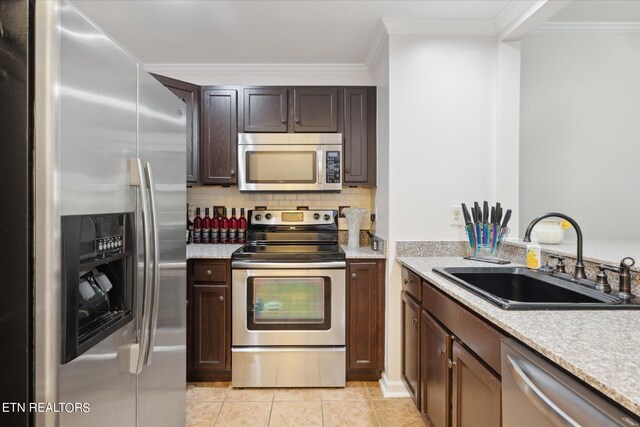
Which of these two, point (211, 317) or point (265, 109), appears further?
point (265, 109)

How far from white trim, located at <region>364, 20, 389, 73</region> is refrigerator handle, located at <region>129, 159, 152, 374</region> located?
1.90 m

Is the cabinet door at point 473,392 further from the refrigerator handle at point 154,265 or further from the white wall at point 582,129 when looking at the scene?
the white wall at point 582,129

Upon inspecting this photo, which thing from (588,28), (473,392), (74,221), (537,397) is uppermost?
(588,28)

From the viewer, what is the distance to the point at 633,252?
1794 millimetres

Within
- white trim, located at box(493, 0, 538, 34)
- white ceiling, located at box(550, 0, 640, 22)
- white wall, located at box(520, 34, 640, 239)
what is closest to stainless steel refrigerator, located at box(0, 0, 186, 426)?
white trim, located at box(493, 0, 538, 34)

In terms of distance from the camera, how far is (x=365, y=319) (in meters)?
2.53

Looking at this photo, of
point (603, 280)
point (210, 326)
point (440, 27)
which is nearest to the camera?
point (603, 280)

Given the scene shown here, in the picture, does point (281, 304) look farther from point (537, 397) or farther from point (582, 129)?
point (582, 129)

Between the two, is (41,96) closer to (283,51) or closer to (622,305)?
(622,305)

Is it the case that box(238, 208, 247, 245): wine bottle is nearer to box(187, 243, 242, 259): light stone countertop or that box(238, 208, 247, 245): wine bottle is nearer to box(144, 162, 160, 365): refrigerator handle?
box(187, 243, 242, 259): light stone countertop

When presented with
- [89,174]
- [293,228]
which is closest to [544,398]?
[89,174]

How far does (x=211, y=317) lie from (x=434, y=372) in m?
1.52

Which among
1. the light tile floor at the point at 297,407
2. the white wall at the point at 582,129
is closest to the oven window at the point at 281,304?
the light tile floor at the point at 297,407

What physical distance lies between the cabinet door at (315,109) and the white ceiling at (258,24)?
0.31 metres
